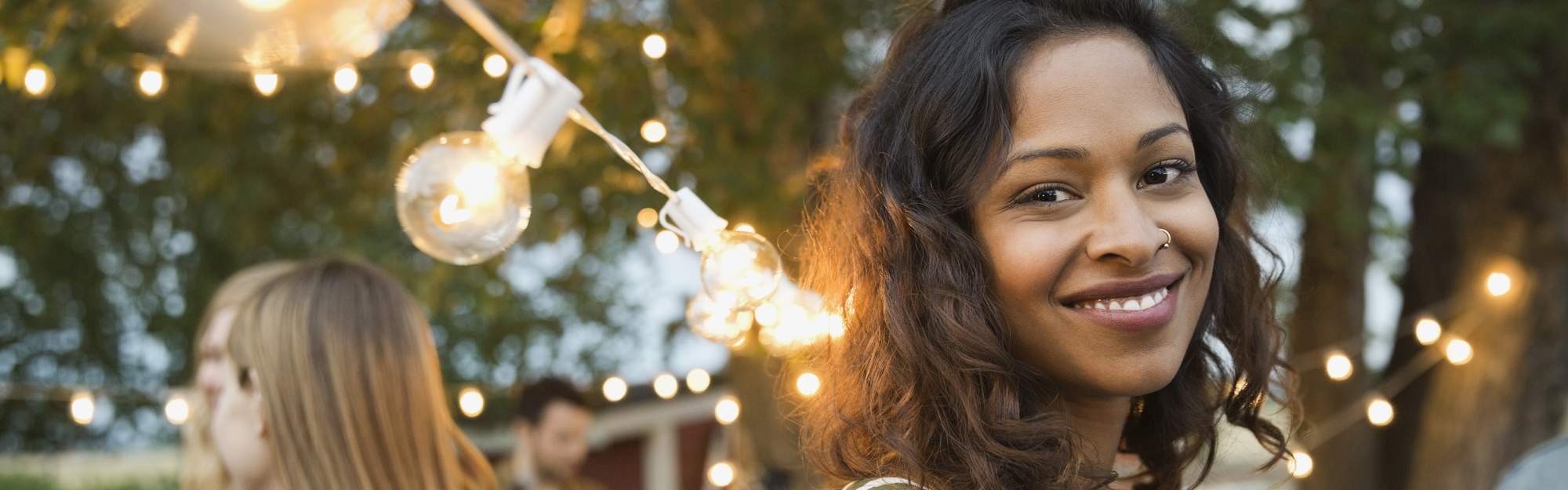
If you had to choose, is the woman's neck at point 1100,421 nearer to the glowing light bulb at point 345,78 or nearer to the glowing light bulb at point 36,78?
the glowing light bulb at point 345,78

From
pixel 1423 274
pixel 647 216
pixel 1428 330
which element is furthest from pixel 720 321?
pixel 1423 274

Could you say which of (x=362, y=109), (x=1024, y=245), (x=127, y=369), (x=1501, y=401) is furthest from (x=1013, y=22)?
(x=127, y=369)

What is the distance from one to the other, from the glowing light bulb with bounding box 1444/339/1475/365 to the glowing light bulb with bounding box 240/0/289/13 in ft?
11.6

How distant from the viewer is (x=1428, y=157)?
4.20m

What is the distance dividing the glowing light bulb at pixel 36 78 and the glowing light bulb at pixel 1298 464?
8.34 ft

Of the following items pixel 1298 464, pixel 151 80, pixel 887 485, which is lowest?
pixel 887 485

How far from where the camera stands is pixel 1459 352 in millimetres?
3611

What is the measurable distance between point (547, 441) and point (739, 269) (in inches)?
119

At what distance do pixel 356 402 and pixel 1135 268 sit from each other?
1.34m

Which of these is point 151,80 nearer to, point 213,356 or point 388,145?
point 213,356

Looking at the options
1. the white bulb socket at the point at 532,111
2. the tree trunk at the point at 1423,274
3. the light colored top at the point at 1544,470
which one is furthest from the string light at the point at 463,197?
the tree trunk at the point at 1423,274

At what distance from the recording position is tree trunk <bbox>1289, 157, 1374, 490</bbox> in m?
4.19

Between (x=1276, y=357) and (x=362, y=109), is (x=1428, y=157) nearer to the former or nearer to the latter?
(x=1276, y=357)

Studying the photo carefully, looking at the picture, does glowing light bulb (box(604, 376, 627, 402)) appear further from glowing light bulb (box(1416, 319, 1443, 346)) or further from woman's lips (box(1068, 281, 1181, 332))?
woman's lips (box(1068, 281, 1181, 332))
